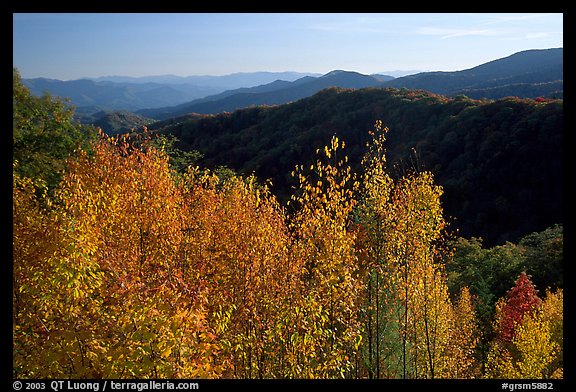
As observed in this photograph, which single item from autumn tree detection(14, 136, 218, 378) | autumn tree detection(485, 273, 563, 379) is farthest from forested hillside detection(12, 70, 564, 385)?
autumn tree detection(485, 273, 563, 379)

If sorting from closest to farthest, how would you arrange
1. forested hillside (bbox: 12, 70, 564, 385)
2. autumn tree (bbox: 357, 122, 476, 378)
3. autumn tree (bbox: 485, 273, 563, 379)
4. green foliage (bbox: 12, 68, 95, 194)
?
forested hillside (bbox: 12, 70, 564, 385)
autumn tree (bbox: 357, 122, 476, 378)
green foliage (bbox: 12, 68, 95, 194)
autumn tree (bbox: 485, 273, 563, 379)

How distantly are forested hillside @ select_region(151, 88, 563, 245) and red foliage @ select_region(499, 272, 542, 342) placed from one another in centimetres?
2790

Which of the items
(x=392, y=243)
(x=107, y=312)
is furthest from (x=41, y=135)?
(x=392, y=243)

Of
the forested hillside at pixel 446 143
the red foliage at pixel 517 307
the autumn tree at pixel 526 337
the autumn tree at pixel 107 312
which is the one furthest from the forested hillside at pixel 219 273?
the forested hillside at pixel 446 143

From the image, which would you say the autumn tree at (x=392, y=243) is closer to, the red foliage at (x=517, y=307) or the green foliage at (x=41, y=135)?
the green foliage at (x=41, y=135)

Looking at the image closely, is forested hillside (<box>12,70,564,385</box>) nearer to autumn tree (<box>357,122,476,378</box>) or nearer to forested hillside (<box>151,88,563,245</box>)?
autumn tree (<box>357,122,476,378</box>)

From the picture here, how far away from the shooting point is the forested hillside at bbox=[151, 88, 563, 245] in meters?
77.9

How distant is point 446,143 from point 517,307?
67.0m

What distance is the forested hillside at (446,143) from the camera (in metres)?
77.9

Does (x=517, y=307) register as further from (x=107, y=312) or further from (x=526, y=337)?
(x=107, y=312)

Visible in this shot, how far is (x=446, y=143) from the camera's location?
Answer: 9500cm

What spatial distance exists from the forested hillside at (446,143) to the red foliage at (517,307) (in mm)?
27901

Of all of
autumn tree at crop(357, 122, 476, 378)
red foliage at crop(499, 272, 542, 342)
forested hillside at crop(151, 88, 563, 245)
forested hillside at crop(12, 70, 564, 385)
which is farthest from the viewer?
forested hillside at crop(151, 88, 563, 245)
